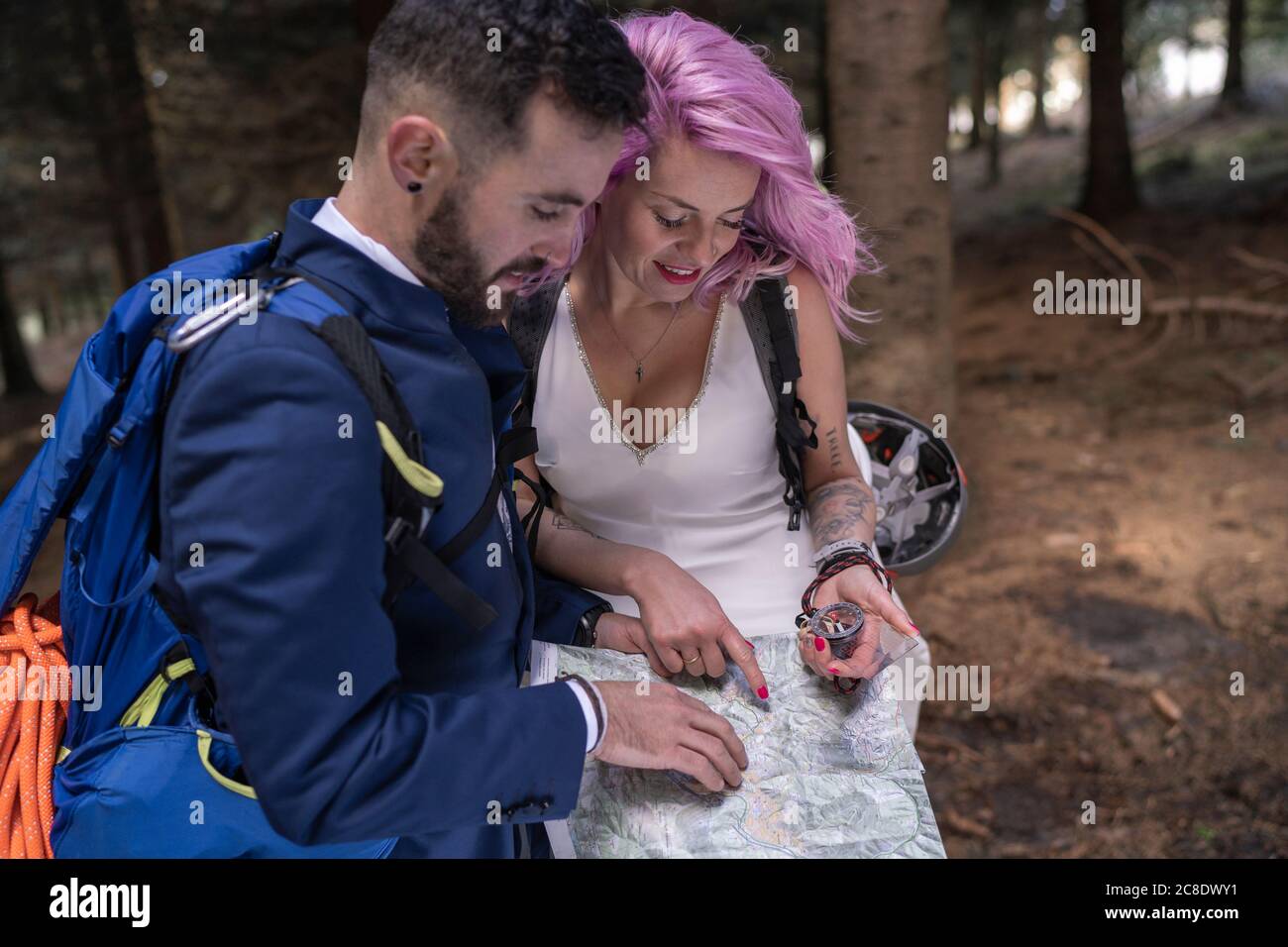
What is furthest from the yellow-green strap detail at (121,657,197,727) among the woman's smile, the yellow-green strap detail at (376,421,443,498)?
the woman's smile

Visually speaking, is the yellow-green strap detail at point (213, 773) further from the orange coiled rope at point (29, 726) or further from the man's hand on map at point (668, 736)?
the man's hand on map at point (668, 736)

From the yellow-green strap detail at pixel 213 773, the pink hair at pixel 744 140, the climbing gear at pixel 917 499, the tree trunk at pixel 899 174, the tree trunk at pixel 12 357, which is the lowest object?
the yellow-green strap detail at pixel 213 773

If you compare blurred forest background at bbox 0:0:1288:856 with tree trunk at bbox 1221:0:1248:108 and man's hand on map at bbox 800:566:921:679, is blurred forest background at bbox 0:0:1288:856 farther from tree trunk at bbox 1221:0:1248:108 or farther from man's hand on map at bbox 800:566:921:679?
man's hand on map at bbox 800:566:921:679

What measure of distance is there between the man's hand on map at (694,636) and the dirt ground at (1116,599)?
1.92 metres

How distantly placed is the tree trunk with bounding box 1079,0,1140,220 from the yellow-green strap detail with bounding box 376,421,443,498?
1167 centimetres

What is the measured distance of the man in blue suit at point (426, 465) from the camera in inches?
43.3

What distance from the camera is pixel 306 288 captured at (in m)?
1.25

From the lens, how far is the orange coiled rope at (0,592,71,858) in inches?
52.2

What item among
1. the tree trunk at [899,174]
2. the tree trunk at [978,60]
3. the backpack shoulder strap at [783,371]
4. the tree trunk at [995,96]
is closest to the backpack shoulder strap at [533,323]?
the backpack shoulder strap at [783,371]

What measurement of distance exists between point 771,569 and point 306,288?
126 centimetres

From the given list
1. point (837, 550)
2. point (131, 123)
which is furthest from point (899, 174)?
point (131, 123)

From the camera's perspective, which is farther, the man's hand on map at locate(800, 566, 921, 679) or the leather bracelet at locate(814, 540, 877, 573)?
the leather bracelet at locate(814, 540, 877, 573)

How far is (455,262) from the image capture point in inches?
52.7
